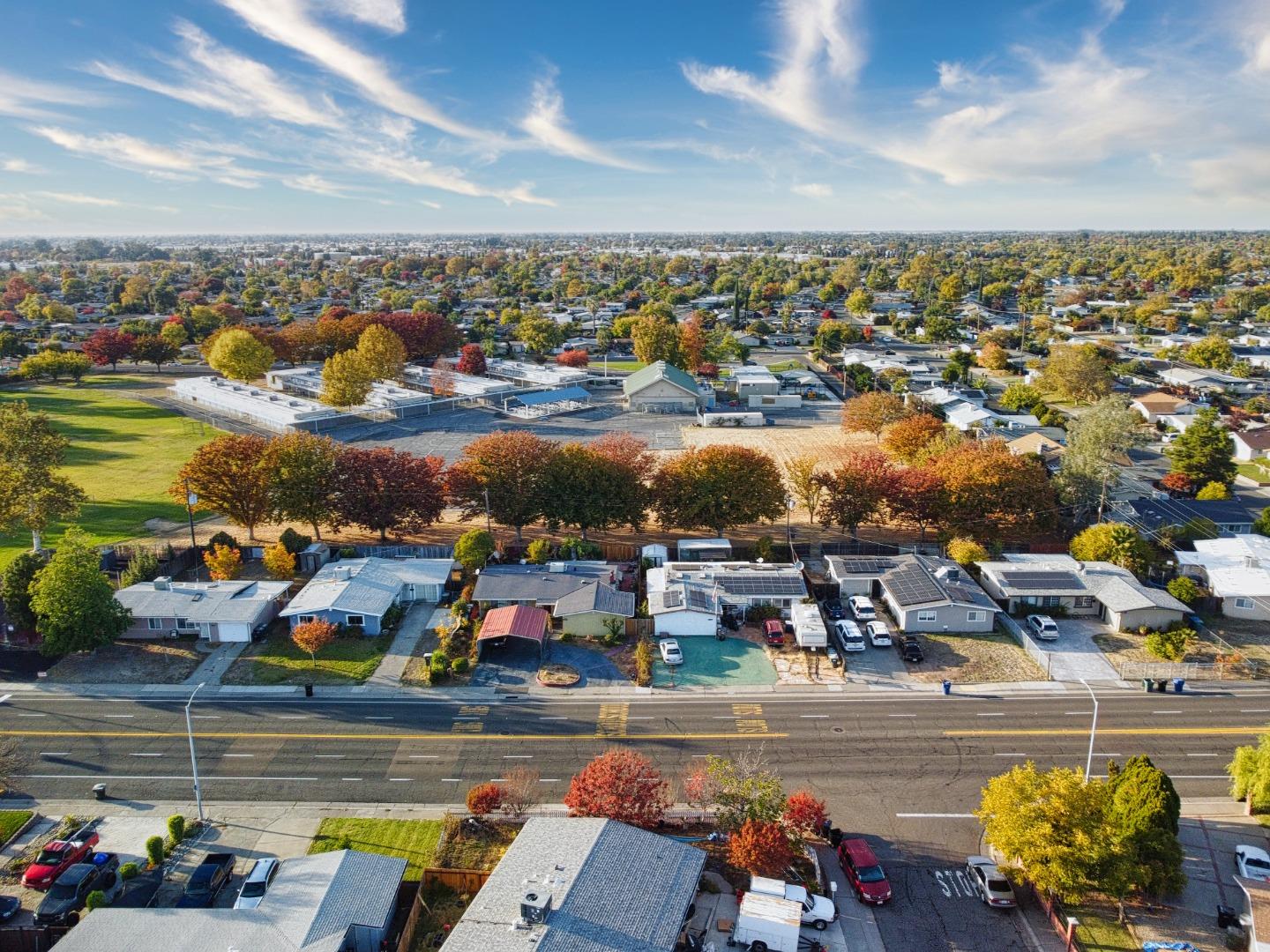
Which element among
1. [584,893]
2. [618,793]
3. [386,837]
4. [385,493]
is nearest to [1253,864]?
[618,793]

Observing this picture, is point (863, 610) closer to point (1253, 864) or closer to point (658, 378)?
point (1253, 864)

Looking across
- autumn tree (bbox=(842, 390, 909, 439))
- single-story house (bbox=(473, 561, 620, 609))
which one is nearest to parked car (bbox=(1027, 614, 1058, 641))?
single-story house (bbox=(473, 561, 620, 609))

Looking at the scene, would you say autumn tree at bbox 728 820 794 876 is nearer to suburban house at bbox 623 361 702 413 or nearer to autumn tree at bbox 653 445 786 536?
autumn tree at bbox 653 445 786 536

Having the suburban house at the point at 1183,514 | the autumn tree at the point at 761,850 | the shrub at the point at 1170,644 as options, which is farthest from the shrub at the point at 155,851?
the suburban house at the point at 1183,514

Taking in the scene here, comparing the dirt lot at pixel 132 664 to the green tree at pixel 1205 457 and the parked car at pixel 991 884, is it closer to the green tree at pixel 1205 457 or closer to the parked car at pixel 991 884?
the parked car at pixel 991 884

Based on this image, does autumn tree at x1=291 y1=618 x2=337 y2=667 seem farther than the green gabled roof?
No
